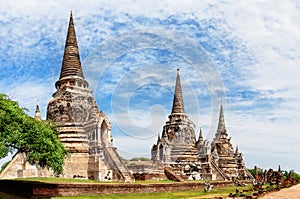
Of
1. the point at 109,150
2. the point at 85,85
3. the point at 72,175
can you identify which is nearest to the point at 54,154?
the point at 72,175

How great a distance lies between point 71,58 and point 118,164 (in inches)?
555

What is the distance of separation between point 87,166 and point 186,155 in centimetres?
2249

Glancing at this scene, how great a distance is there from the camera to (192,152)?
57.5 metres

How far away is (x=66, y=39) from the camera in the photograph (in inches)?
1775

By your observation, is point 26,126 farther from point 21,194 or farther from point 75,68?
point 75,68

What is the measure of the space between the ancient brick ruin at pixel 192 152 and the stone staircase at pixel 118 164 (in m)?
11.7

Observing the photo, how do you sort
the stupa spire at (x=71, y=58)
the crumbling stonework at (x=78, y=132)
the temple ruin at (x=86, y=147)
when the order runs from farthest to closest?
the stupa spire at (x=71, y=58)
the temple ruin at (x=86, y=147)
the crumbling stonework at (x=78, y=132)

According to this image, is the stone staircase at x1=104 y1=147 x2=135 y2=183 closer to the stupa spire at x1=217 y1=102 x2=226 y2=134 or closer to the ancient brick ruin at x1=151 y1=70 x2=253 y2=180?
the ancient brick ruin at x1=151 y1=70 x2=253 y2=180

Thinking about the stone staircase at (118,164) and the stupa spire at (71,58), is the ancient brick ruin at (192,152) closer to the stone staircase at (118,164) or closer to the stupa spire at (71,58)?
the stone staircase at (118,164)

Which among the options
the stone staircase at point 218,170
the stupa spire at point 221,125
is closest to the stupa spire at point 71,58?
the stone staircase at point 218,170

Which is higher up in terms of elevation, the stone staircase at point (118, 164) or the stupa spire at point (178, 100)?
the stupa spire at point (178, 100)

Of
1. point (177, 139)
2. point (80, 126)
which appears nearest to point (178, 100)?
point (177, 139)

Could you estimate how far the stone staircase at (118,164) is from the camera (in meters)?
37.2

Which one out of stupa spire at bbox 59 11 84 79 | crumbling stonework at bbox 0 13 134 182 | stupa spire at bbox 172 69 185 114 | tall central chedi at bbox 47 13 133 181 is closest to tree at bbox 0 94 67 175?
crumbling stonework at bbox 0 13 134 182
